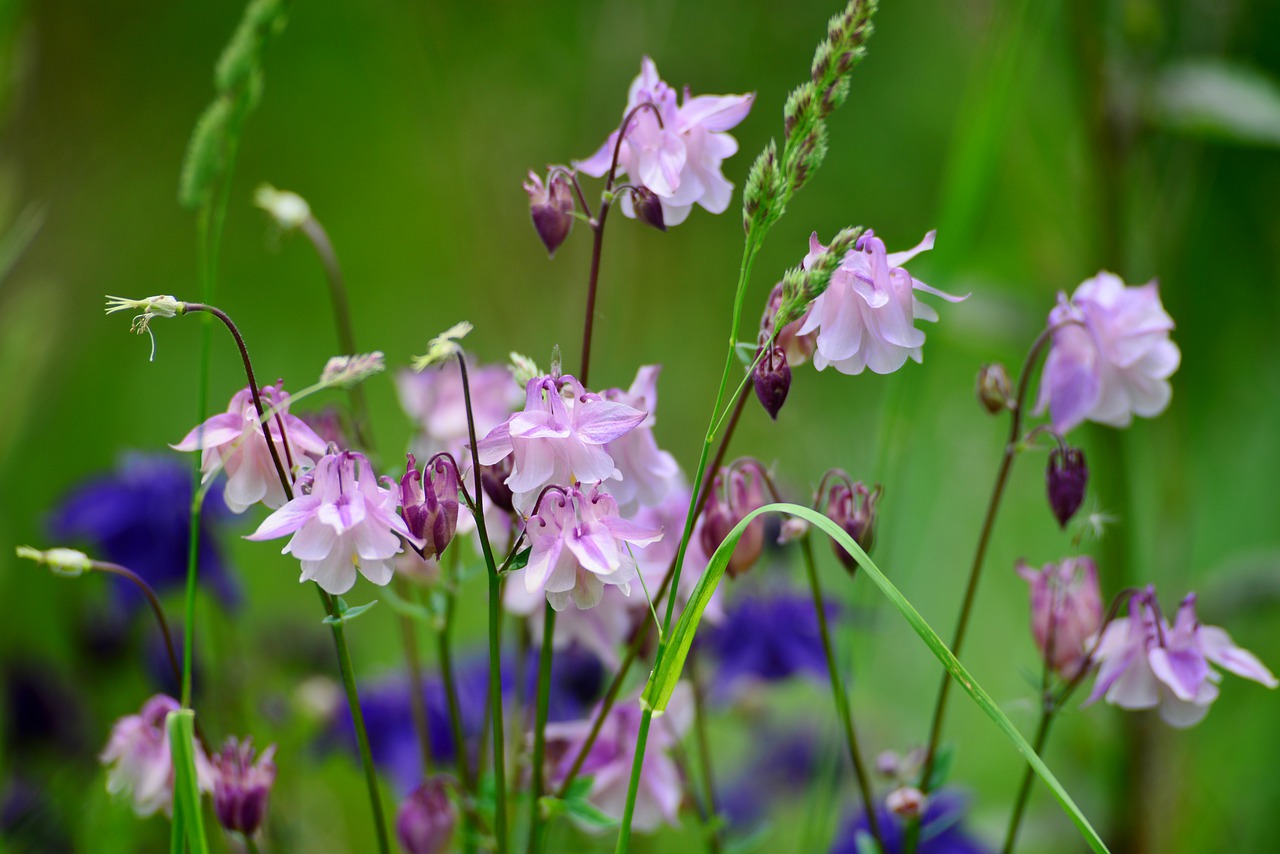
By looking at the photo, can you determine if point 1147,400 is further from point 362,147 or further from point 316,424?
point 362,147

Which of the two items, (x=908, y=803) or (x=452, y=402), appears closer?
(x=908, y=803)

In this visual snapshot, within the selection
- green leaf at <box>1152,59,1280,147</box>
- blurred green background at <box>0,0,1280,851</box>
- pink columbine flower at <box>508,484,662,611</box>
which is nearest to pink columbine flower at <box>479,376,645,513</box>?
pink columbine flower at <box>508,484,662,611</box>

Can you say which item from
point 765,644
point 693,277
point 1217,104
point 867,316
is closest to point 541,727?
point 867,316

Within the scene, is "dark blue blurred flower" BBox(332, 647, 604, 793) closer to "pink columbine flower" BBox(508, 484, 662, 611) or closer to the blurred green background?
the blurred green background

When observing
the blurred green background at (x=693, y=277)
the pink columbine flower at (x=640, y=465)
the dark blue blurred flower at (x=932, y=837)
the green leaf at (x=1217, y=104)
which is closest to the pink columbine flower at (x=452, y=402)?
the pink columbine flower at (x=640, y=465)

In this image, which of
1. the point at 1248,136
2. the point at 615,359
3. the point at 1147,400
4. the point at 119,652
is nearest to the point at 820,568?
the point at 615,359

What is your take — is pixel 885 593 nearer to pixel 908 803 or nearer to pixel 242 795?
pixel 908 803
